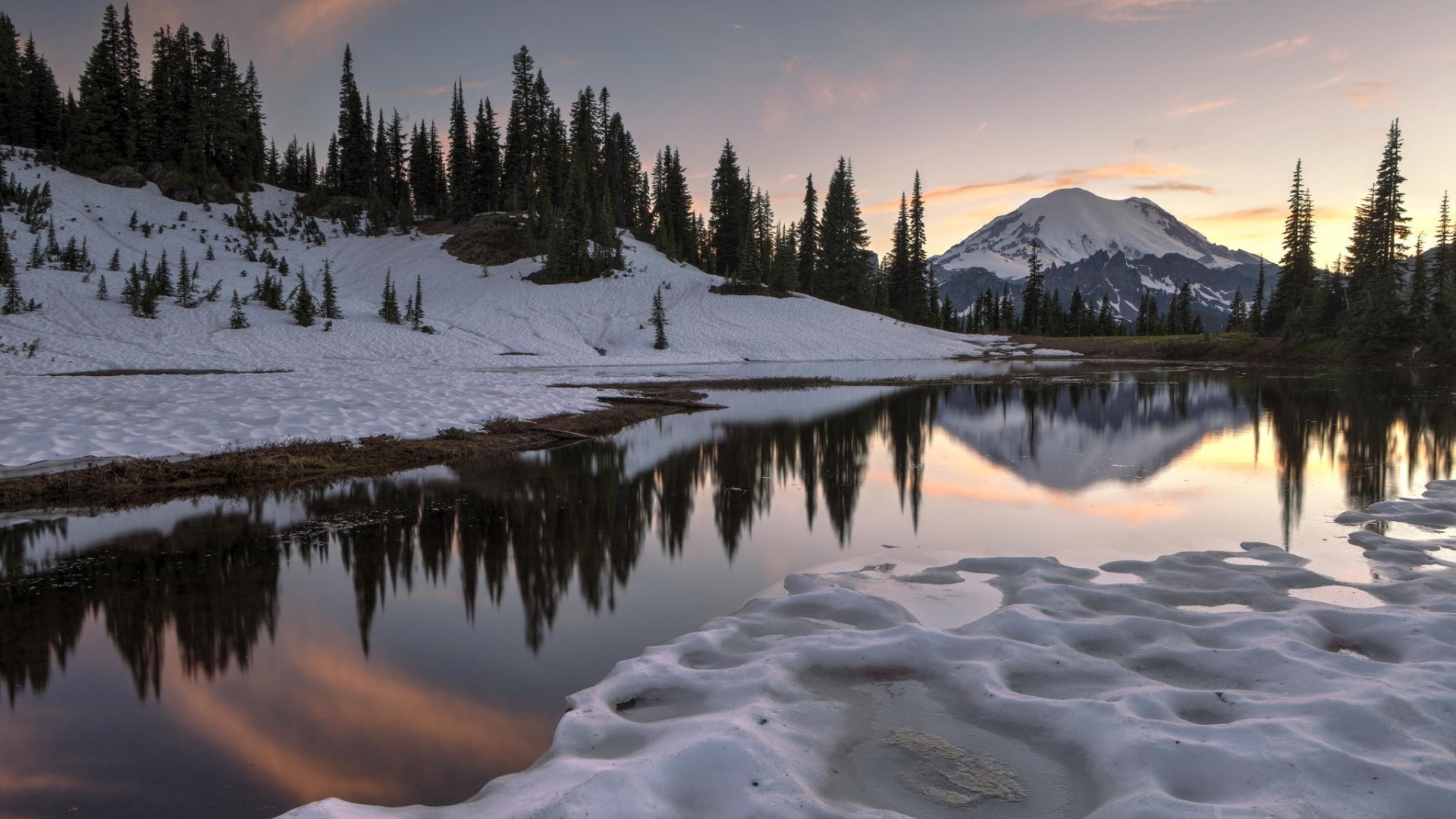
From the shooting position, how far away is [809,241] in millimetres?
93750

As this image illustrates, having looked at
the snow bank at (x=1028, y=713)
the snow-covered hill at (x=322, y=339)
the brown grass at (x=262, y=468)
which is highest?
the snow-covered hill at (x=322, y=339)

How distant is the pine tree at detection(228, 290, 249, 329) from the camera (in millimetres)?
44969

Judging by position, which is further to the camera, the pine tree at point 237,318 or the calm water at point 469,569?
the pine tree at point 237,318

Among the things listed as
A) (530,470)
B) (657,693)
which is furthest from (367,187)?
(657,693)

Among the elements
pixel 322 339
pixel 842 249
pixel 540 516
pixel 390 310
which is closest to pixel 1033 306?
pixel 842 249

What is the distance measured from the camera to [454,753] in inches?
179

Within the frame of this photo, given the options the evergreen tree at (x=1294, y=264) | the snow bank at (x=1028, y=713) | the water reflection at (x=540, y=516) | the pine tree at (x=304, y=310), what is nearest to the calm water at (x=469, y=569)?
the water reflection at (x=540, y=516)

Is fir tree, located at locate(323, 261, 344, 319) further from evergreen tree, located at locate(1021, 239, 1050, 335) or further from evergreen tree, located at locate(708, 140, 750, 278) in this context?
Answer: evergreen tree, located at locate(1021, 239, 1050, 335)

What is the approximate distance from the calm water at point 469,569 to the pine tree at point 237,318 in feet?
129

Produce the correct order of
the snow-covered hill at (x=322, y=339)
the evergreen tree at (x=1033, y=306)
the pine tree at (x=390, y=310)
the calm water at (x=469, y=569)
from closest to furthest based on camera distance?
the calm water at (x=469, y=569), the snow-covered hill at (x=322, y=339), the pine tree at (x=390, y=310), the evergreen tree at (x=1033, y=306)

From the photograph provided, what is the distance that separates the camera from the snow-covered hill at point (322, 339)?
16.0 m

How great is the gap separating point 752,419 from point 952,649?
1705 centimetres

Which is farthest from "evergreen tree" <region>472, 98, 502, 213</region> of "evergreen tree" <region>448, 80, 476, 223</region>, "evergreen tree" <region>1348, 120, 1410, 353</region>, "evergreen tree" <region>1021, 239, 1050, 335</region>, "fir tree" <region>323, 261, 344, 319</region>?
"evergreen tree" <region>1348, 120, 1410, 353</region>

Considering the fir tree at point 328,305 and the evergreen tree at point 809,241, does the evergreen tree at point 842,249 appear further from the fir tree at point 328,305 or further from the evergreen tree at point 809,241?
the fir tree at point 328,305
